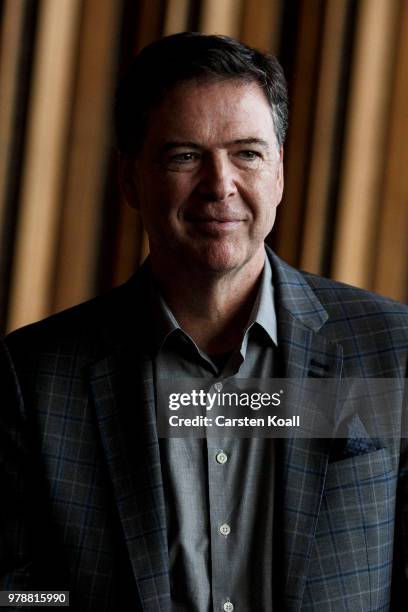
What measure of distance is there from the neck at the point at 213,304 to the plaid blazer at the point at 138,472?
0.19 feet

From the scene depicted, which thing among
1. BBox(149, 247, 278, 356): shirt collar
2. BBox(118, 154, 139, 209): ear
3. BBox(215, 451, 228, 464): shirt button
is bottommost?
BBox(215, 451, 228, 464): shirt button

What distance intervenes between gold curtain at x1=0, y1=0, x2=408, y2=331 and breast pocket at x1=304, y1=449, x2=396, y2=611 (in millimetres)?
467

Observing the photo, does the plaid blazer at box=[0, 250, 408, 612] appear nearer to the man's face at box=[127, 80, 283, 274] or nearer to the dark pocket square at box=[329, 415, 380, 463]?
the dark pocket square at box=[329, 415, 380, 463]

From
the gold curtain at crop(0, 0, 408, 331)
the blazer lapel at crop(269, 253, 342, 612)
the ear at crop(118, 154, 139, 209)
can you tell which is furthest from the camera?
the gold curtain at crop(0, 0, 408, 331)

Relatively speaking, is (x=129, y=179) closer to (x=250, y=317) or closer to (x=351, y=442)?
(x=250, y=317)

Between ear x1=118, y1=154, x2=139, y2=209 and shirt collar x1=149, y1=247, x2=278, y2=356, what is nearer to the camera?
shirt collar x1=149, y1=247, x2=278, y2=356

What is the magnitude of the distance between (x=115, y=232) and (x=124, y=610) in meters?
0.76

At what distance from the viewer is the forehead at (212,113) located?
51.6 inches

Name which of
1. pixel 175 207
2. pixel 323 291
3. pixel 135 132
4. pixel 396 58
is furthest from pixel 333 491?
pixel 396 58

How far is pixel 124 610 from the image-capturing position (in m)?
1.27

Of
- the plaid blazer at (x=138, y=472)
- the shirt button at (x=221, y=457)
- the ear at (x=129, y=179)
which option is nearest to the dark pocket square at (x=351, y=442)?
the plaid blazer at (x=138, y=472)

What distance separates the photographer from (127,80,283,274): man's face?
1.31 metres

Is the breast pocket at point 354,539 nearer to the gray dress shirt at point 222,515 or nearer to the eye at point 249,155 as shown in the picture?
the gray dress shirt at point 222,515

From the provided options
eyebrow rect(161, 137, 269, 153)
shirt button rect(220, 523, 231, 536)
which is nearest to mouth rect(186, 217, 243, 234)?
eyebrow rect(161, 137, 269, 153)
